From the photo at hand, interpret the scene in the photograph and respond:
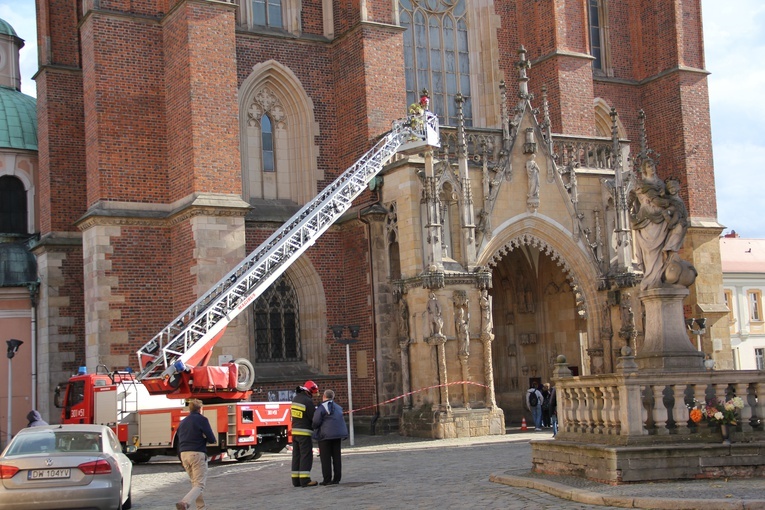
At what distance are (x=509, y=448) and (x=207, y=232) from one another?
330 inches

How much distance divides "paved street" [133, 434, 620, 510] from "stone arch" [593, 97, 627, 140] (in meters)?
12.8

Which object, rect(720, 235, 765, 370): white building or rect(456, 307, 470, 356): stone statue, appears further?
rect(720, 235, 765, 370): white building

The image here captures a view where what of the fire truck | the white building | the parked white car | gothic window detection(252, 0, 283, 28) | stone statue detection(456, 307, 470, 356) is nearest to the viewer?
the parked white car

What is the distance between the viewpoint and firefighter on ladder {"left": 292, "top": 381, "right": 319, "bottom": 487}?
15477 millimetres

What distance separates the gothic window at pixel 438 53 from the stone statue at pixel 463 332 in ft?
25.2

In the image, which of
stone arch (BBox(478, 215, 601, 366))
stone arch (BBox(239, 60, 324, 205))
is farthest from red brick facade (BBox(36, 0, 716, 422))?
stone arch (BBox(478, 215, 601, 366))

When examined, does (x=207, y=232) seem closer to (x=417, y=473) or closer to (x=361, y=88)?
(x=361, y=88)

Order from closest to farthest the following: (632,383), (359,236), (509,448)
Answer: (632,383) → (509,448) → (359,236)

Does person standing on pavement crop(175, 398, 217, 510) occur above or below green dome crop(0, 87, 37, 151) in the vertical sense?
below

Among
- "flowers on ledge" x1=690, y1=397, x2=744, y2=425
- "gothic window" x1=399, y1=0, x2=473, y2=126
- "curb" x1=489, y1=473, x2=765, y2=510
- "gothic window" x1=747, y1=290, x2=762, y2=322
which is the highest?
"gothic window" x1=399, y1=0, x2=473, y2=126

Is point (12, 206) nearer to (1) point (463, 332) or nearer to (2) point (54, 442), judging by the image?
(1) point (463, 332)

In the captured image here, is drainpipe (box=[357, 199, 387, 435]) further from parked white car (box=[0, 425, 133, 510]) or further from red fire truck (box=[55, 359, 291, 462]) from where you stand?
Answer: parked white car (box=[0, 425, 133, 510])

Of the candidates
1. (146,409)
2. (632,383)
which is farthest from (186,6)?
(632,383)

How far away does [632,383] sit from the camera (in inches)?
489
